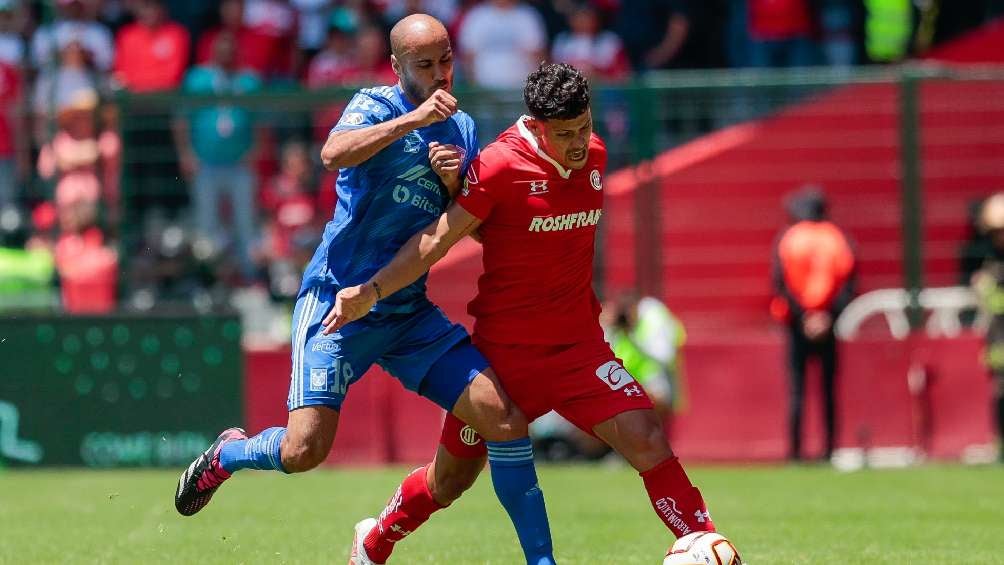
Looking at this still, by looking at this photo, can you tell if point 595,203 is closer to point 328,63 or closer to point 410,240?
point 410,240

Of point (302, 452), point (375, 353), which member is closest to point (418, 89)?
point (375, 353)

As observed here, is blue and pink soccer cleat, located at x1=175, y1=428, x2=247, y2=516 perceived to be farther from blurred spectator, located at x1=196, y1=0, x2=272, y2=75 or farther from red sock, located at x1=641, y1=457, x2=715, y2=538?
blurred spectator, located at x1=196, y1=0, x2=272, y2=75

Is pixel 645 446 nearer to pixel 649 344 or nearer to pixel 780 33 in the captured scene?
pixel 649 344

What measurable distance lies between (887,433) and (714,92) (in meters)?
3.38

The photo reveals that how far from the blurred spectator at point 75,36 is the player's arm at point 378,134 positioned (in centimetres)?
1051

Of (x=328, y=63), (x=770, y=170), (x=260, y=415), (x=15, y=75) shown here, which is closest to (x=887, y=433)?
(x=770, y=170)

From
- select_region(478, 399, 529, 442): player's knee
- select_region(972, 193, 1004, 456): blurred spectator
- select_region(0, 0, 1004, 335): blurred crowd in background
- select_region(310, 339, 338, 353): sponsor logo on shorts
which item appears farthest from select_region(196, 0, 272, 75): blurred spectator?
select_region(478, 399, 529, 442): player's knee

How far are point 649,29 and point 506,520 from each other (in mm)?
8736

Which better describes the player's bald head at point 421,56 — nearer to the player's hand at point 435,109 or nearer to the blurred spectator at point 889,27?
the player's hand at point 435,109

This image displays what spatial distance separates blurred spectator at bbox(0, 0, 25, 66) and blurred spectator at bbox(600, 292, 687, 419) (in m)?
7.04

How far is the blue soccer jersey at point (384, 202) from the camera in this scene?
7145mm

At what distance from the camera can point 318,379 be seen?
7.10m

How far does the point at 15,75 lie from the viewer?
55.6ft

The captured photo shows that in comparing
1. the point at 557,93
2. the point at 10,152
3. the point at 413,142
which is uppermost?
the point at 557,93
